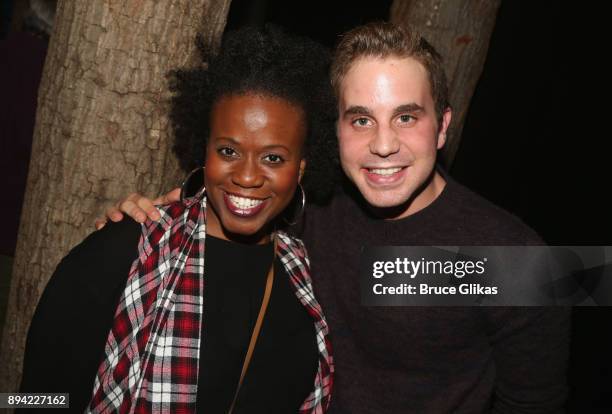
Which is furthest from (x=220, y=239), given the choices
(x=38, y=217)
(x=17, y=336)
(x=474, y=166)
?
(x=474, y=166)

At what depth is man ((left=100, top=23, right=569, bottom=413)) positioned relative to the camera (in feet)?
6.59

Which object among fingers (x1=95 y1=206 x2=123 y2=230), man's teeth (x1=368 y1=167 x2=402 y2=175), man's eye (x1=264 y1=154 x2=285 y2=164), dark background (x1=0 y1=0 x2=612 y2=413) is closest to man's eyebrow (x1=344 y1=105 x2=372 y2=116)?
man's teeth (x1=368 y1=167 x2=402 y2=175)

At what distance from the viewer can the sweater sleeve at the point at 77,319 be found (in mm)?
1658

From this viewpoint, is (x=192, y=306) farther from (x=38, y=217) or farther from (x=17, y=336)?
(x=17, y=336)

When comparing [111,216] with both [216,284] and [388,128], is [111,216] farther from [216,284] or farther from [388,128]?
[388,128]

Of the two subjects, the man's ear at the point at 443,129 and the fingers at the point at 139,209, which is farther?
the man's ear at the point at 443,129

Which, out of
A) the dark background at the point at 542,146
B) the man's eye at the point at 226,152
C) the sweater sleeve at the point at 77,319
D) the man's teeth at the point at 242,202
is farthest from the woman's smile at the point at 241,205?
the dark background at the point at 542,146

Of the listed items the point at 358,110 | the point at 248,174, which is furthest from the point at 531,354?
the point at 248,174

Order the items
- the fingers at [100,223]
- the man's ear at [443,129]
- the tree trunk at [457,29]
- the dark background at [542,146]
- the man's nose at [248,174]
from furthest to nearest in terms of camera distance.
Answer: the dark background at [542,146] < the tree trunk at [457,29] < the man's ear at [443,129] < the fingers at [100,223] < the man's nose at [248,174]

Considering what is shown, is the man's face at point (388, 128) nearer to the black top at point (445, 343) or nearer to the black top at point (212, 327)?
the black top at point (445, 343)

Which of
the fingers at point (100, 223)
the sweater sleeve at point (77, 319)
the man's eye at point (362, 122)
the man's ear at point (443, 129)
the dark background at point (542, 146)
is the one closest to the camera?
the sweater sleeve at point (77, 319)

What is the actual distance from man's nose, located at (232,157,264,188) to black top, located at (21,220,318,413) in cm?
31

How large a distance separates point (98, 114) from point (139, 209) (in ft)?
1.53

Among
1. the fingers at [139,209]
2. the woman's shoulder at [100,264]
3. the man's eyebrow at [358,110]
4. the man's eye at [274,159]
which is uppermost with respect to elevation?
the man's eyebrow at [358,110]
